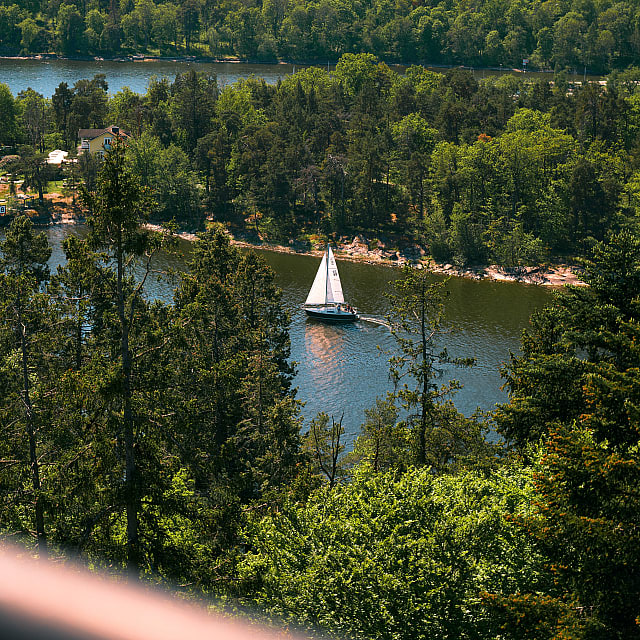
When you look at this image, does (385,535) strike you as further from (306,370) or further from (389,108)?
(389,108)

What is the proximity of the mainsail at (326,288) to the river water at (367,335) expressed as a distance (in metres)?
1.99

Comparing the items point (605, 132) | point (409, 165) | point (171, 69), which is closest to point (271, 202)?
point (409, 165)

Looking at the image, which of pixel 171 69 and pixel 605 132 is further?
pixel 171 69

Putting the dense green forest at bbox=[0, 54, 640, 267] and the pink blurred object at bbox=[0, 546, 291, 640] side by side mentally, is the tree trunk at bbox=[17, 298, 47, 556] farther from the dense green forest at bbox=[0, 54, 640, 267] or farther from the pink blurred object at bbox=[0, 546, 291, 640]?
the dense green forest at bbox=[0, 54, 640, 267]

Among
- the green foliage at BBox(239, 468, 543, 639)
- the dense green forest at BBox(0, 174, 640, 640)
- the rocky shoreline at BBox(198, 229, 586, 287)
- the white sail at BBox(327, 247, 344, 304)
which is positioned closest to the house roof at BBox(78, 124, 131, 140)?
the rocky shoreline at BBox(198, 229, 586, 287)

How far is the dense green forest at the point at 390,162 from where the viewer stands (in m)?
90.8

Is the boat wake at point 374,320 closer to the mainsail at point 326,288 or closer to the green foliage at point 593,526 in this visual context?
the mainsail at point 326,288

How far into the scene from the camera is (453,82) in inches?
4567

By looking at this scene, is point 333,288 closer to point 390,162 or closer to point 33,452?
point 390,162

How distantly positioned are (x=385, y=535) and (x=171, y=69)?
17437 cm

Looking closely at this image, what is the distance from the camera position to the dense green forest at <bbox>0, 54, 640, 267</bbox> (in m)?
90.8

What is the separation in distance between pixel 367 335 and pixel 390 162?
38.1 metres

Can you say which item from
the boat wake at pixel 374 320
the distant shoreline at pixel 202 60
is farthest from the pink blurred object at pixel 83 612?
the distant shoreline at pixel 202 60

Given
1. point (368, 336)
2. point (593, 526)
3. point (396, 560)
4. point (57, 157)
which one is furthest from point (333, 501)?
point (57, 157)
